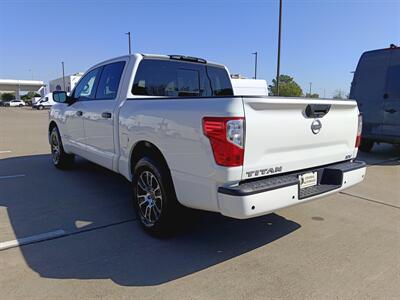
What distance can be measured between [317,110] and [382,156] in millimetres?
6833

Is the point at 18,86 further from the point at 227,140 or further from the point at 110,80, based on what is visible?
the point at 227,140

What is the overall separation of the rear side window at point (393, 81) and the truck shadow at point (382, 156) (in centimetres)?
155

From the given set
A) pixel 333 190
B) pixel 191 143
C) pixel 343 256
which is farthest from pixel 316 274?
pixel 191 143

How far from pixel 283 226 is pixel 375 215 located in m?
1.35

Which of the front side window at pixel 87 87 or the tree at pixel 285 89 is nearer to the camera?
the front side window at pixel 87 87

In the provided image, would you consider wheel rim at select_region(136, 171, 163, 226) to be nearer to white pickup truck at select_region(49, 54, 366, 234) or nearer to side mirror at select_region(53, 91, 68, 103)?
white pickup truck at select_region(49, 54, 366, 234)

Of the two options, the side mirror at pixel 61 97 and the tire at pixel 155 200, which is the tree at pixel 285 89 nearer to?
the side mirror at pixel 61 97

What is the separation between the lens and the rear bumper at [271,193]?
8.75ft

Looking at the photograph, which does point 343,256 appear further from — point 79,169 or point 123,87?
point 79,169

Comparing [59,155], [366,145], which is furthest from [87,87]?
[366,145]

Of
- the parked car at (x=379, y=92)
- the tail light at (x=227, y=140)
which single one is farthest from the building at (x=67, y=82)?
the tail light at (x=227, y=140)

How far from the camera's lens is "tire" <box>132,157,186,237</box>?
3385 millimetres

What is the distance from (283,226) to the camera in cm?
402

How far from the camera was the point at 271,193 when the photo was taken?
9.15 ft
